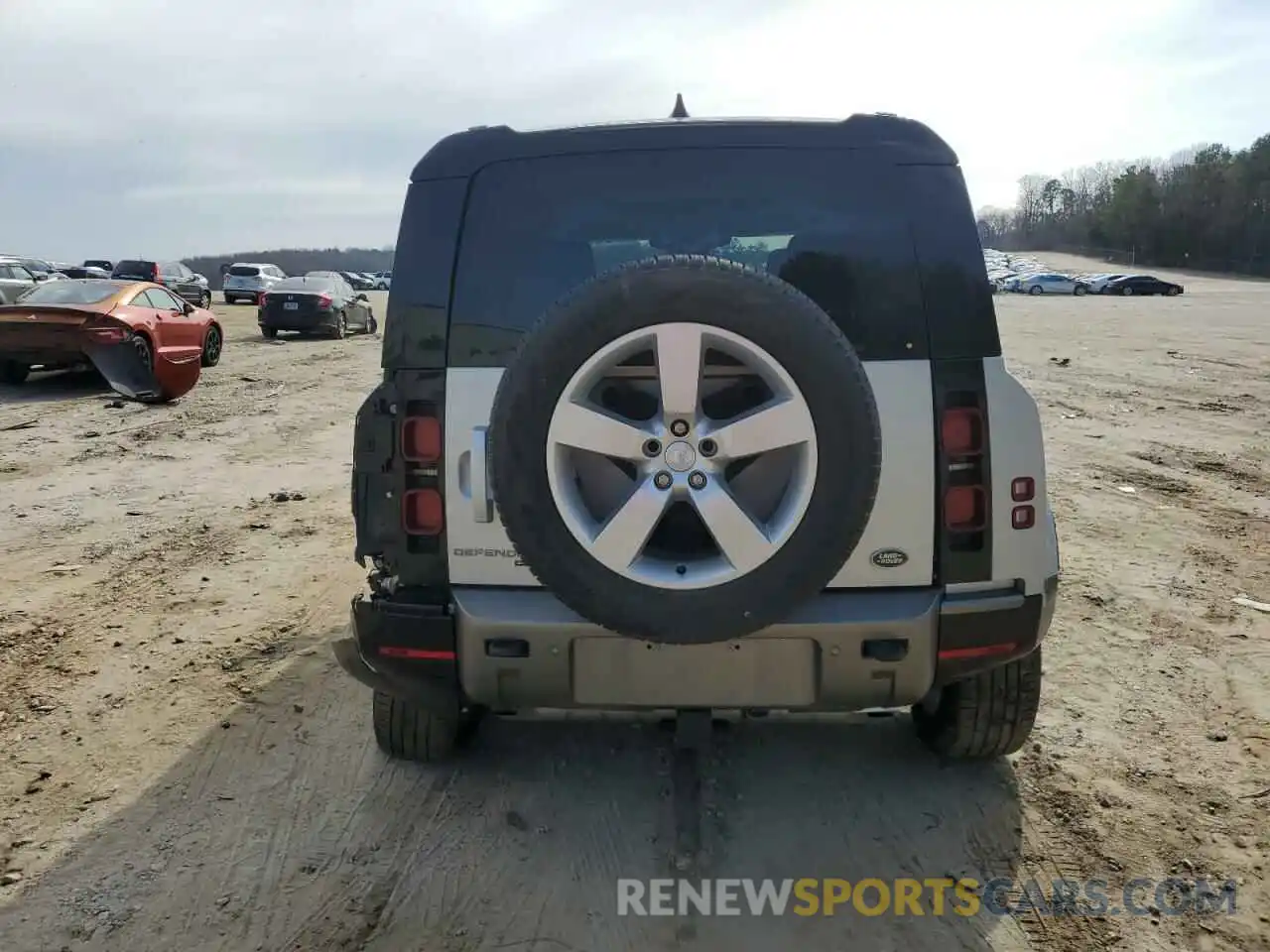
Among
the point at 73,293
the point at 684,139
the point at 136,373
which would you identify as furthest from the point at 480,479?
the point at 73,293

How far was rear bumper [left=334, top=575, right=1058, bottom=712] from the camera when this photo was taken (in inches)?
104

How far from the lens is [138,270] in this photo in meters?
32.2

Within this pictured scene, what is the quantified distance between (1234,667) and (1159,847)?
1.70 metres

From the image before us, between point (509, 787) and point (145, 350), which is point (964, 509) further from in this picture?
point (145, 350)

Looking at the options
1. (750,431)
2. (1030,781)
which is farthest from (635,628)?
(1030,781)

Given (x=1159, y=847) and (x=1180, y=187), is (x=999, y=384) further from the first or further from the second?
(x=1180, y=187)

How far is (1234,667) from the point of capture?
420cm

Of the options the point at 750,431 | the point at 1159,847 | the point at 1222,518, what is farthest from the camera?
the point at 1222,518

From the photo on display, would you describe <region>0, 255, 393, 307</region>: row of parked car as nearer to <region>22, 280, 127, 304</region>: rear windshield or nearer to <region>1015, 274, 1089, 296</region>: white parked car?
<region>22, 280, 127, 304</region>: rear windshield

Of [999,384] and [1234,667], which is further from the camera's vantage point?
[1234,667]

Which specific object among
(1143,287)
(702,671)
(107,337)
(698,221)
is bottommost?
(702,671)

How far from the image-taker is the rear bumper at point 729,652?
2.64 meters

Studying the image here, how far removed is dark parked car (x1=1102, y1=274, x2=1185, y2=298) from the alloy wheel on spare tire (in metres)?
56.2

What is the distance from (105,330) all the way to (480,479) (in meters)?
11.4
